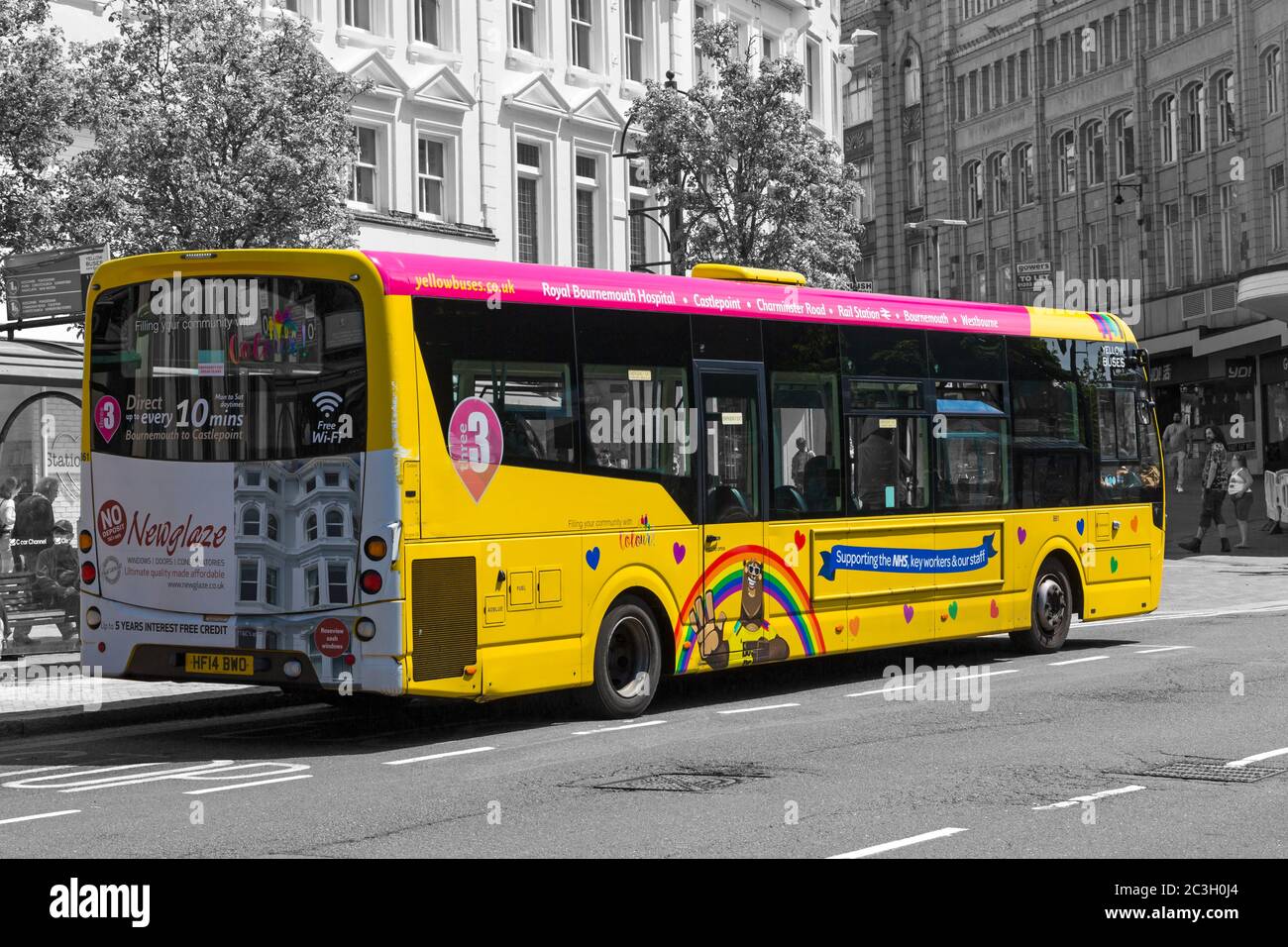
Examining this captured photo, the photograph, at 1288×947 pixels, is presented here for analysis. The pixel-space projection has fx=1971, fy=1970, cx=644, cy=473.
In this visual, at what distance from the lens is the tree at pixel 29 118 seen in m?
20.0

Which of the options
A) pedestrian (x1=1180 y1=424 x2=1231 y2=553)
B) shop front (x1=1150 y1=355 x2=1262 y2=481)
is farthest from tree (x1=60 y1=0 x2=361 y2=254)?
shop front (x1=1150 y1=355 x2=1262 y2=481)

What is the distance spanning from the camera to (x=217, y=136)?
24.1 meters

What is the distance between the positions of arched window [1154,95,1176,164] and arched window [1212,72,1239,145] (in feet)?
9.78

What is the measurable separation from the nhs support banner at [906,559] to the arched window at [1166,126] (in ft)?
148

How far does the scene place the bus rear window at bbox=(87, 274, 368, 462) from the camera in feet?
38.6

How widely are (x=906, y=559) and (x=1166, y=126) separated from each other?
154ft

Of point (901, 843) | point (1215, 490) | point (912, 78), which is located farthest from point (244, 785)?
point (912, 78)

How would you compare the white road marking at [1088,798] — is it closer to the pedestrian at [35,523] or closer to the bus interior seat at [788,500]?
the bus interior seat at [788,500]

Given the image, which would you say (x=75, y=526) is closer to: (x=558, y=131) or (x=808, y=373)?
(x=808, y=373)

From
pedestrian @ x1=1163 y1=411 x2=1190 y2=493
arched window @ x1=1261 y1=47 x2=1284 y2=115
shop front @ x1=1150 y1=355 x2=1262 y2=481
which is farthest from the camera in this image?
shop front @ x1=1150 y1=355 x2=1262 y2=481

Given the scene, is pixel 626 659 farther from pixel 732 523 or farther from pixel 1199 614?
pixel 1199 614

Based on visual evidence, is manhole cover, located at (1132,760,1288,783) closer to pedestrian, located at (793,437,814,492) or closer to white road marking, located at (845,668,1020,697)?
white road marking, located at (845,668,1020,697)
